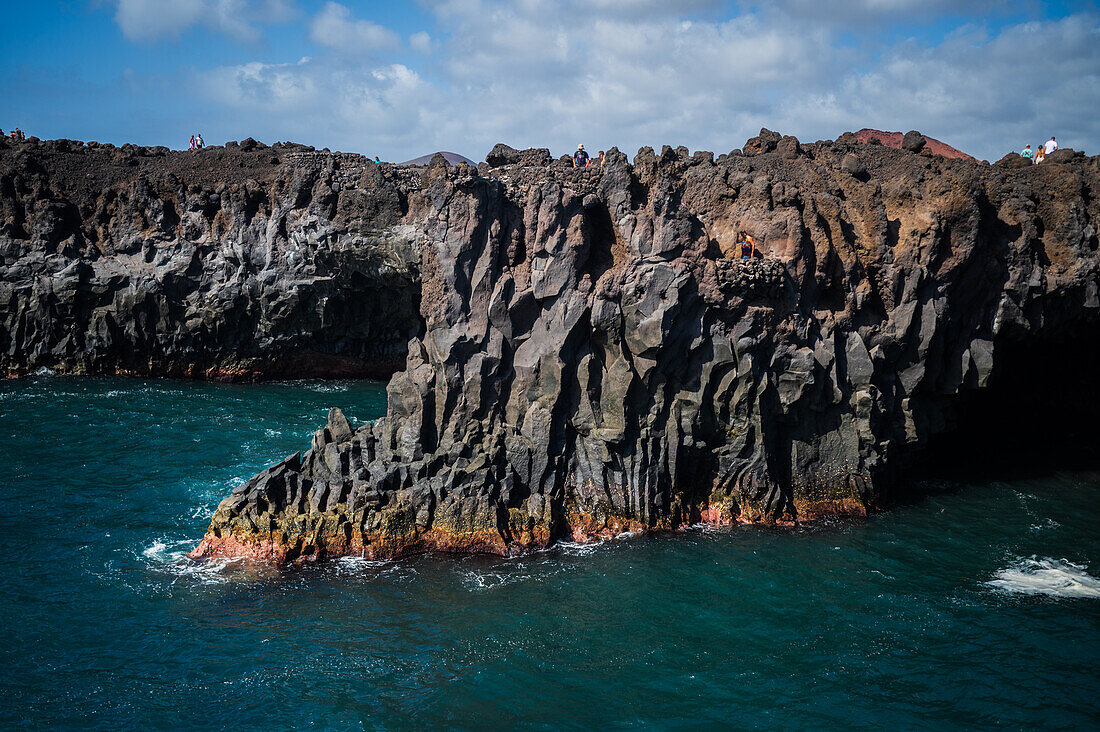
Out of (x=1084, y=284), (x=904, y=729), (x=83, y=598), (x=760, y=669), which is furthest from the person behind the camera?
(x=1084, y=284)

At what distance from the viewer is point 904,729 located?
1789 centimetres

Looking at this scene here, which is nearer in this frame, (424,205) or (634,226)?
(634,226)

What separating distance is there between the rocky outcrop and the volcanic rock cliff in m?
18.4

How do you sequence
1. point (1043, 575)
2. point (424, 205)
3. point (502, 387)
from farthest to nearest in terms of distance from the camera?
point (424, 205), point (502, 387), point (1043, 575)

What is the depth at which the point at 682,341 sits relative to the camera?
29.0m

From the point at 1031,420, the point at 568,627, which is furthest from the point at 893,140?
the point at 568,627

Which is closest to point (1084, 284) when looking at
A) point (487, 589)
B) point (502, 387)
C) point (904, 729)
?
point (904, 729)

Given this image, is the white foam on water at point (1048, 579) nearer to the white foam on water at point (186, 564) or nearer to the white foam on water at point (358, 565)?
the white foam on water at point (358, 565)

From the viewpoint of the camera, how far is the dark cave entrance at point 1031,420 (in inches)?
1404

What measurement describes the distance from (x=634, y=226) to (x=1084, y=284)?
20.3 metres

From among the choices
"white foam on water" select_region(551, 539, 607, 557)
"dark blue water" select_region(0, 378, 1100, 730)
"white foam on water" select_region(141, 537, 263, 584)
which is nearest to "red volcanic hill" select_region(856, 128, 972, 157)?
"dark blue water" select_region(0, 378, 1100, 730)

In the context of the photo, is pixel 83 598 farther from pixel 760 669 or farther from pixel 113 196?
pixel 113 196

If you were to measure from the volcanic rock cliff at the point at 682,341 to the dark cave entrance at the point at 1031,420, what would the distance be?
2.47 metres

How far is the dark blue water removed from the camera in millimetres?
18500
